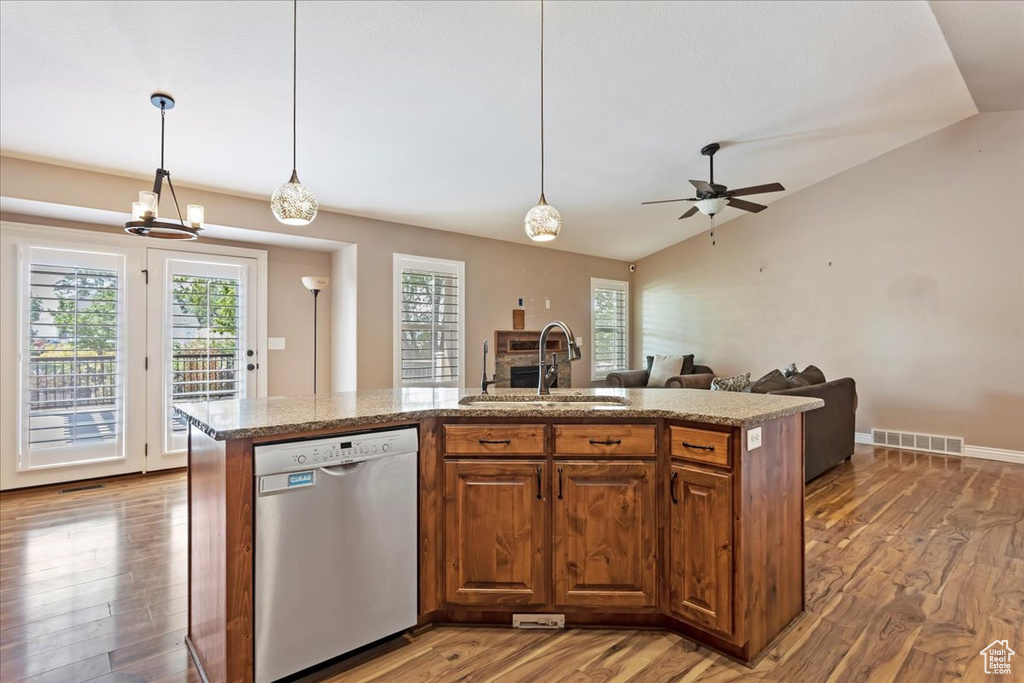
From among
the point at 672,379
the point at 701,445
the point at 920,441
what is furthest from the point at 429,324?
the point at 920,441

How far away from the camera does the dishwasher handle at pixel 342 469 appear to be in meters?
1.71

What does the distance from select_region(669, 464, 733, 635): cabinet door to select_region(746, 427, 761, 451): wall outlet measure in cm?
14

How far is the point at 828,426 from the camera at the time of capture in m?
4.32

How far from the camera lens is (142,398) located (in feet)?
14.2

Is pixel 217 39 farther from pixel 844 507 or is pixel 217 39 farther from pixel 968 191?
pixel 968 191

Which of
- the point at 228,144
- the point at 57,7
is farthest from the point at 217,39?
the point at 228,144

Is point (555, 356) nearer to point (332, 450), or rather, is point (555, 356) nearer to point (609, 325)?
point (332, 450)

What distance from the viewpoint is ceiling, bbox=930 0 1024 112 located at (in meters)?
3.23

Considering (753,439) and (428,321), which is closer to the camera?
(753,439)

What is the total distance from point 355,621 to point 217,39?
2.82 metres

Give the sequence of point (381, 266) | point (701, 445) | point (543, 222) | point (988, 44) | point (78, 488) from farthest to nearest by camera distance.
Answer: point (381, 266) < point (78, 488) < point (988, 44) < point (543, 222) < point (701, 445)

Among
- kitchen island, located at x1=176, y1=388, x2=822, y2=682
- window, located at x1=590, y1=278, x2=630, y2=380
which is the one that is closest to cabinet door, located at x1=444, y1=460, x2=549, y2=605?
kitchen island, located at x1=176, y1=388, x2=822, y2=682

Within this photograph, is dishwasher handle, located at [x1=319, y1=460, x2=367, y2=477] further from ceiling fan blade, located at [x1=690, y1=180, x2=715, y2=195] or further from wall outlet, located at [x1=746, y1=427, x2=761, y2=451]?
ceiling fan blade, located at [x1=690, y1=180, x2=715, y2=195]

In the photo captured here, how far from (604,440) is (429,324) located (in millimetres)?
3784
